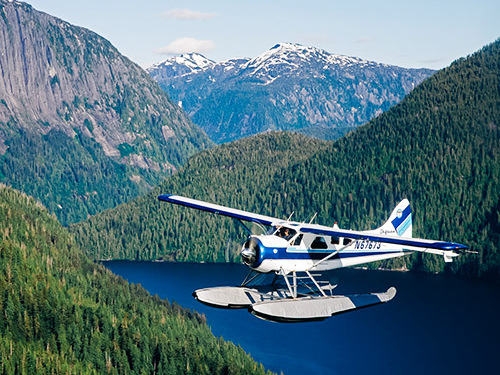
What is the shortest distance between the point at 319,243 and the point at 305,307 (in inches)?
273

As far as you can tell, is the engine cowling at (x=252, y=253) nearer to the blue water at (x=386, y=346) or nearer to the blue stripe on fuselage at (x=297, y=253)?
the blue stripe on fuselage at (x=297, y=253)

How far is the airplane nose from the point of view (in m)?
59.8

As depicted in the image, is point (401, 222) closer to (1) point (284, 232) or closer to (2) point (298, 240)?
(2) point (298, 240)

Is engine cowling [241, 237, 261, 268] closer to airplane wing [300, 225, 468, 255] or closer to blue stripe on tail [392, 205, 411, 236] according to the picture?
airplane wing [300, 225, 468, 255]

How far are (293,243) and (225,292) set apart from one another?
27.1 feet

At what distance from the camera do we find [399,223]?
79438mm

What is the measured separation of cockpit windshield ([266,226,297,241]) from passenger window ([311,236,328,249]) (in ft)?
9.12

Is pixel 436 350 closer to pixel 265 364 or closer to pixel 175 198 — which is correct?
pixel 265 364

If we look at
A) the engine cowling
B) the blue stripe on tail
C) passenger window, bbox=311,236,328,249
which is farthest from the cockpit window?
the blue stripe on tail

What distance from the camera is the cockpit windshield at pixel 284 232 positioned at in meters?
62.2

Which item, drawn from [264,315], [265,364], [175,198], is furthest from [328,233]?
[265,364]

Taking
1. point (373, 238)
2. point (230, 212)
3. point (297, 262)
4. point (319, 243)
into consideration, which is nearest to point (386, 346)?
point (230, 212)

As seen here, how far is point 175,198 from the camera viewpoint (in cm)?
7694

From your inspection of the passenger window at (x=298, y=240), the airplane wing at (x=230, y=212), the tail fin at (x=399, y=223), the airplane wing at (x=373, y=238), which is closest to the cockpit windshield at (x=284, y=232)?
the passenger window at (x=298, y=240)
